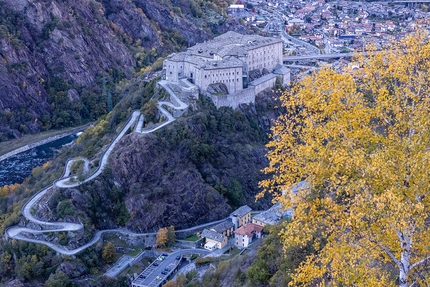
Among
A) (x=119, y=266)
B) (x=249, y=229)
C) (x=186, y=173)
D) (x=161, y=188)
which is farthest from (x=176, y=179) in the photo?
(x=119, y=266)

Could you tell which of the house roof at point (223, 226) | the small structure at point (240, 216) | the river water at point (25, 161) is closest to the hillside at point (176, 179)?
the small structure at point (240, 216)

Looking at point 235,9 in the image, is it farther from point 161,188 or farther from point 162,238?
point 162,238

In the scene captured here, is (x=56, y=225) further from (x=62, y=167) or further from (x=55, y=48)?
(x=55, y=48)

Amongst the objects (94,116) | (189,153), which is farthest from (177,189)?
(94,116)

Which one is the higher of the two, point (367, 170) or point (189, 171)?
point (367, 170)

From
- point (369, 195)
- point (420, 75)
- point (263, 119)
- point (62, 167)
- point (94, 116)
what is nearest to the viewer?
point (369, 195)

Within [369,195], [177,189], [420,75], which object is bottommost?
[177,189]

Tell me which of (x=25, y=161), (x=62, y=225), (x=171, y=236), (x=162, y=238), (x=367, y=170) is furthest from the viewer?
(x=25, y=161)
